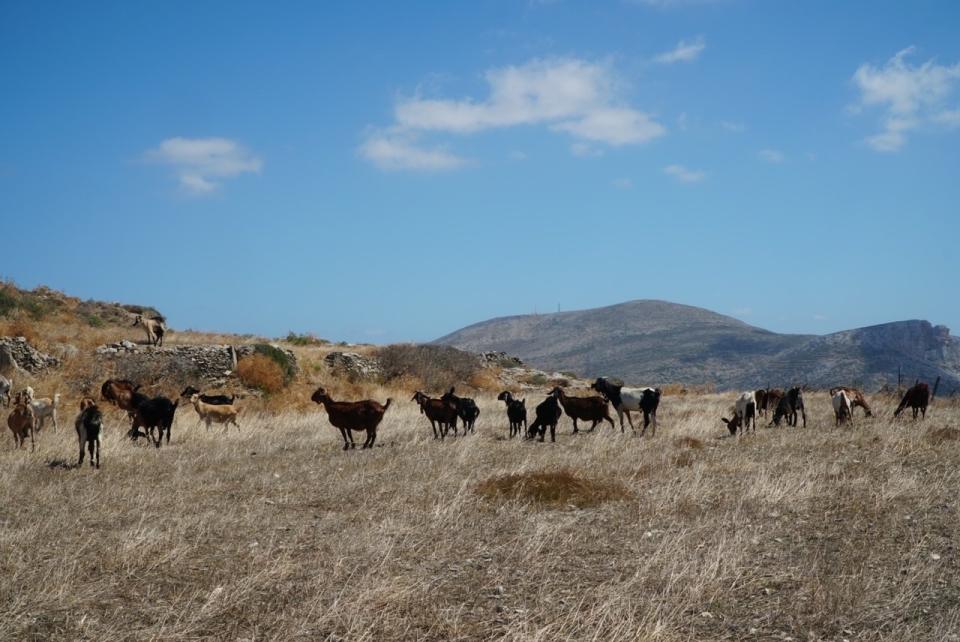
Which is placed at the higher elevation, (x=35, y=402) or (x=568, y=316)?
(x=568, y=316)

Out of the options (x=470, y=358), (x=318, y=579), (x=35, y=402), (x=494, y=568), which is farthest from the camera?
(x=470, y=358)

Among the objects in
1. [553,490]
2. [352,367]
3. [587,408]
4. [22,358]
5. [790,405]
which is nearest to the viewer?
[553,490]

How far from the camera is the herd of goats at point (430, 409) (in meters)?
15.9

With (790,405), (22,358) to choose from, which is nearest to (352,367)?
(22,358)

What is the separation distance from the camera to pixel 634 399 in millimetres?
19625

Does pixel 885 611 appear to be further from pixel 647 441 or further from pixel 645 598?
pixel 647 441

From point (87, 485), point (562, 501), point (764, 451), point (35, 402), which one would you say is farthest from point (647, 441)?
point (35, 402)

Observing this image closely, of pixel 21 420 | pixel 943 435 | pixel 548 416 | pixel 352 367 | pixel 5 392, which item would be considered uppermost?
pixel 352 367

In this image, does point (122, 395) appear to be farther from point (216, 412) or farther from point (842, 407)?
point (842, 407)

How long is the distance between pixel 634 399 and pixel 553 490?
31.9ft

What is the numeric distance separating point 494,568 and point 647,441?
9631 mm

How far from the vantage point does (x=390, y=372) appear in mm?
34750

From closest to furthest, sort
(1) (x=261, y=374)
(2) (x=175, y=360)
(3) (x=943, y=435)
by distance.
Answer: (3) (x=943, y=435) → (2) (x=175, y=360) → (1) (x=261, y=374)

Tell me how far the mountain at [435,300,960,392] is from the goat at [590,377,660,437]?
32.3 metres
